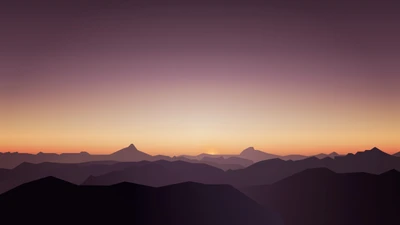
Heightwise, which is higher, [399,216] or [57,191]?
[57,191]

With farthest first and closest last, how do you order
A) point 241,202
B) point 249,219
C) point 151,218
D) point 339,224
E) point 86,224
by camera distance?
1. point 339,224
2. point 241,202
3. point 249,219
4. point 151,218
5. point 86,224

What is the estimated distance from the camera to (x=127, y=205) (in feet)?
423

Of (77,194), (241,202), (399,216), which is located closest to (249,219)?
(241,202)

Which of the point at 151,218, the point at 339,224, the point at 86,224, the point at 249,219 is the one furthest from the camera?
the point at 339,224

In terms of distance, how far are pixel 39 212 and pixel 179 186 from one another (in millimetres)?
46675

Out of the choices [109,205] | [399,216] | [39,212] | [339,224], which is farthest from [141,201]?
[399,216]

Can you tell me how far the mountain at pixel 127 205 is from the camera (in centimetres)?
12081

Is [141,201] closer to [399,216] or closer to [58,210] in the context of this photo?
[58,210]

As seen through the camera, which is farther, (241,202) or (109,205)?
(241,202)

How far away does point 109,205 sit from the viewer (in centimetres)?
12725

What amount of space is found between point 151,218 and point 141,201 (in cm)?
1072

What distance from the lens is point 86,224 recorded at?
4567 inches

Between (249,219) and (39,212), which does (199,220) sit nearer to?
(249,219)

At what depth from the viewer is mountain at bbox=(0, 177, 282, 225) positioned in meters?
121
